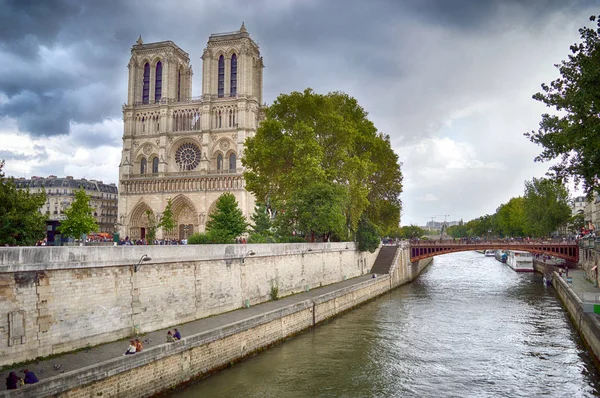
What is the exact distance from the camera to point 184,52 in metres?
70.9

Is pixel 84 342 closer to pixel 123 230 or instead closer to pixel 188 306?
pixel 188 306

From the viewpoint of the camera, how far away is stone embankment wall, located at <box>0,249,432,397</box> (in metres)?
11.6

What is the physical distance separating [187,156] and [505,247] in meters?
38.3

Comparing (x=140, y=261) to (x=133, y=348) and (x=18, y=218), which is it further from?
(x=18, y=218)

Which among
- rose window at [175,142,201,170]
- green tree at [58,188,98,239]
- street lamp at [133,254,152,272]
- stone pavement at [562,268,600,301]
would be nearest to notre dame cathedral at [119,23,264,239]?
rose window at [175,142,201,170]

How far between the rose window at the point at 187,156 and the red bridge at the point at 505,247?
28.8 m

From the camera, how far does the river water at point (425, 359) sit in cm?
1562

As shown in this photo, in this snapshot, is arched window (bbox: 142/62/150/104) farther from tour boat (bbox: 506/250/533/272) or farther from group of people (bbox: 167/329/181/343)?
group of people (bbox: 167/329/181/343)

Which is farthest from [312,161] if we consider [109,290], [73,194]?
[73,194]

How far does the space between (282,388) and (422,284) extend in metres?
32.4

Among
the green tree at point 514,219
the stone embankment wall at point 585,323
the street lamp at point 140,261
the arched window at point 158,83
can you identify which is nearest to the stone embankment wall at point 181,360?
the street lamp at point 140,261

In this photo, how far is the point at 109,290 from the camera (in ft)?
51.6

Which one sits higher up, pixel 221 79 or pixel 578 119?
pixel 221 79

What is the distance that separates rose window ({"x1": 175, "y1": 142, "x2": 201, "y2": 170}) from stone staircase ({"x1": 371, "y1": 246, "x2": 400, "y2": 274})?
1059 inches
